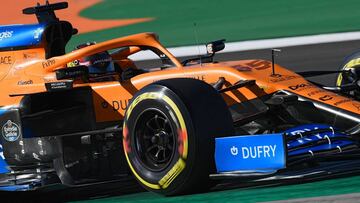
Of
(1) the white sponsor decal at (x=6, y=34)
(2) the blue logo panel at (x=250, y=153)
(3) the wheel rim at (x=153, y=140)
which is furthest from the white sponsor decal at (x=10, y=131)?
(2) the blue logo panel at (x=250, y=153)

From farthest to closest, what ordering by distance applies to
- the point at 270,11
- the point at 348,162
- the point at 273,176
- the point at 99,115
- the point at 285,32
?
the point at 270,11
the point at 285,32
the point at 99,115
the point at 348,162
the point at 273,176

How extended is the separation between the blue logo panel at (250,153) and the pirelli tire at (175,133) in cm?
9

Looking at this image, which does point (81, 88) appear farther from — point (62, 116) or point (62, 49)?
point (62, 49)

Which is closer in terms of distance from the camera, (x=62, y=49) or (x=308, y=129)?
(x=308, y=129)

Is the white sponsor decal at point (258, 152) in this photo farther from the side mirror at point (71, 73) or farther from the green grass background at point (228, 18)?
the green grass background at point (228, 18)

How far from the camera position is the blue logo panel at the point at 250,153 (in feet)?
20.6

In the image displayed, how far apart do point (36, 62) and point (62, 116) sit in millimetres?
764

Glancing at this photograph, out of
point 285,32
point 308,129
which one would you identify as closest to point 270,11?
point 285,32

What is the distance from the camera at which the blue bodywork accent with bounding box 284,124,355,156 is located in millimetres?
6823

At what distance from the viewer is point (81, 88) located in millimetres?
7715

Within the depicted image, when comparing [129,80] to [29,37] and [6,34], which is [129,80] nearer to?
[29,37]

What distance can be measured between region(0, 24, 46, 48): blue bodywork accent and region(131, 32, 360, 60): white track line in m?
8.60

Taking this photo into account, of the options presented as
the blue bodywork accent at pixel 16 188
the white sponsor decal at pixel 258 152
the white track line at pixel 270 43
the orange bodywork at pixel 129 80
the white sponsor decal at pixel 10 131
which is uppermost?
the orange bodywork at pixel 129 80

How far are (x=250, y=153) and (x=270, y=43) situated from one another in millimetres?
10629
